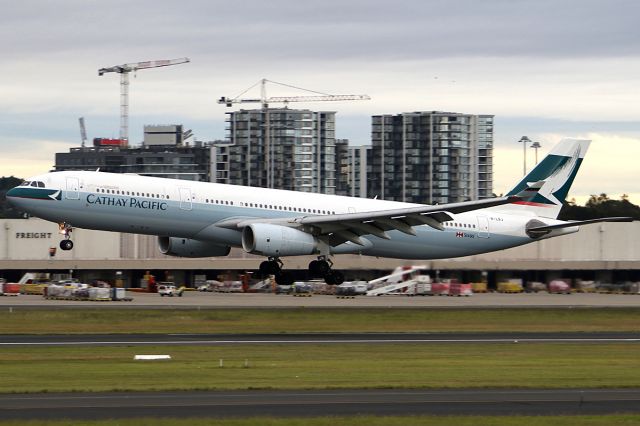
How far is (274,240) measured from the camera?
194 feet

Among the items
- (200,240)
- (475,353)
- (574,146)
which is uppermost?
(574,146)

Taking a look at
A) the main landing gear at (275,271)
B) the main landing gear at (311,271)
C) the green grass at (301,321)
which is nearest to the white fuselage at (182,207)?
the main landing gear at (311,271)

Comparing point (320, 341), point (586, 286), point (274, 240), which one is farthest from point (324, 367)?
point (586, 286)

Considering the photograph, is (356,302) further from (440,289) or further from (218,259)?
(218,259)

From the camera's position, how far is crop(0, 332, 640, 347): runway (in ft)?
156

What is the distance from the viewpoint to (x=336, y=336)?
Result: 5184 cm

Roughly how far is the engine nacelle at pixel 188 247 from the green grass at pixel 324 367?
57.7 ft

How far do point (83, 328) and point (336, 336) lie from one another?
1316 cm

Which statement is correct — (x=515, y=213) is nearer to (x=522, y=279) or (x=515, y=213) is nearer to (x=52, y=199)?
(x=52, y=199)

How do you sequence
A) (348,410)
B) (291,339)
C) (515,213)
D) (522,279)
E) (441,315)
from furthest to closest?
1. (522,279)
2. (515,213)
3. (441,315)
4. (291,339)
5. (348,410)

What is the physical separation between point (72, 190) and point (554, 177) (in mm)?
31812

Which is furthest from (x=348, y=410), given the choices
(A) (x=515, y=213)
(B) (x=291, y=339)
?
(A) (x=515, y=213)

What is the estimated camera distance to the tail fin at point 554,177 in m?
71.3

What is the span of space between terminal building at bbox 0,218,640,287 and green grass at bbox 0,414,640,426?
7778 centimetres
